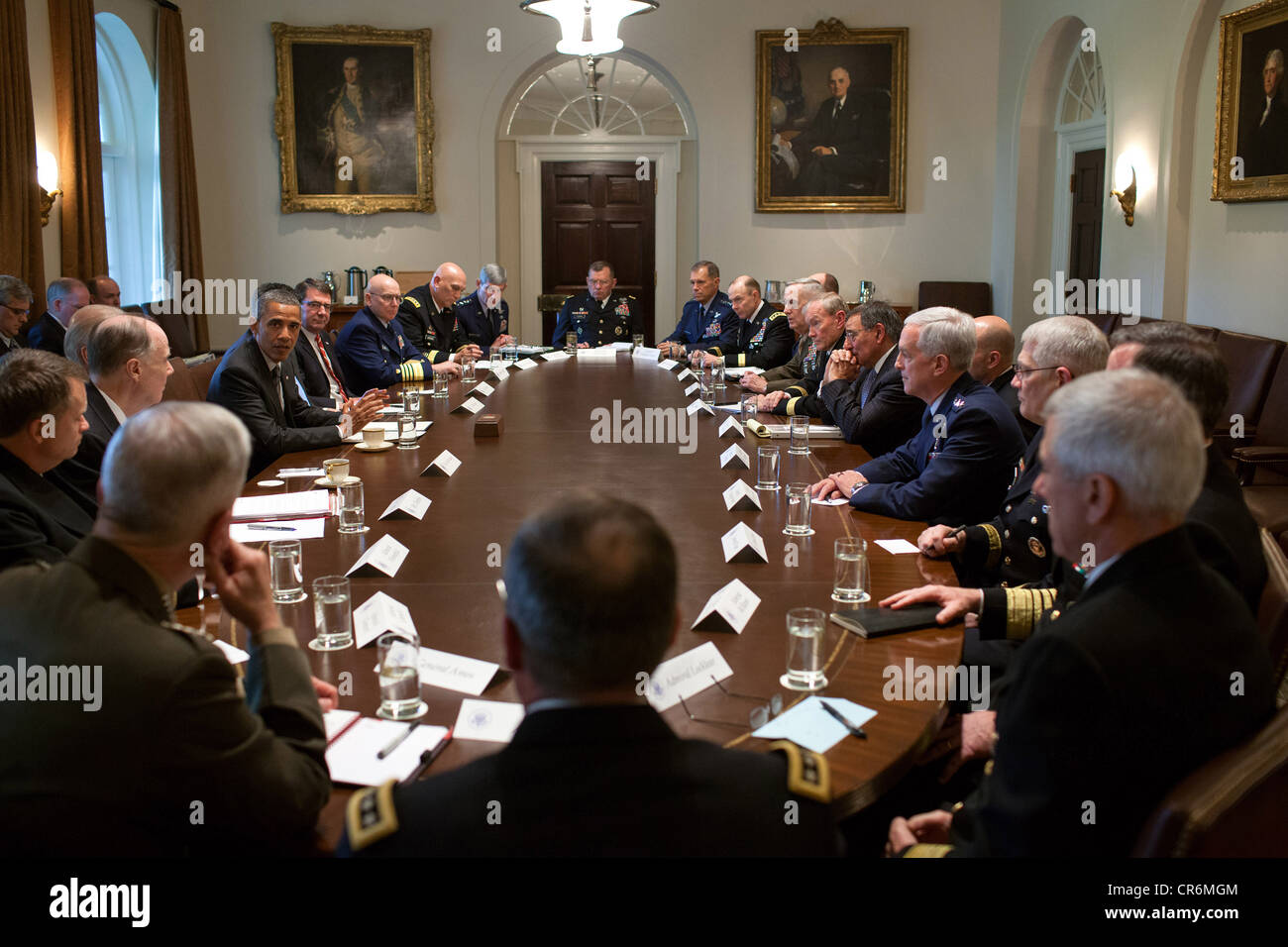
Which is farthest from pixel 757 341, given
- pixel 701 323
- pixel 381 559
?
pixel 381 559

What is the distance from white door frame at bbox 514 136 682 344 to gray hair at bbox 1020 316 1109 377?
7548mm

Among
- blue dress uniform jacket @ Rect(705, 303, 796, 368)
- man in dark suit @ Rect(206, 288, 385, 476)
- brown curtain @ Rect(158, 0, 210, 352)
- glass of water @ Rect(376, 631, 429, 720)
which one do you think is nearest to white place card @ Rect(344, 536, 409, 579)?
glass of water @ Rect(376, 631, 429, 720)

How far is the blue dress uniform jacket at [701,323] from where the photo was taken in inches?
332

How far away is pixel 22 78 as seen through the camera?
270 inches

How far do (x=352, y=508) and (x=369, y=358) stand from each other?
385 cm

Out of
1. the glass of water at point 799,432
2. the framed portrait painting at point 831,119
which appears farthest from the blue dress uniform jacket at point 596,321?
the glass of water at point 799,432

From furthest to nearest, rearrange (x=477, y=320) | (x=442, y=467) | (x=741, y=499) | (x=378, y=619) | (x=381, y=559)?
(x=477, y=320)
(x=442, y=467)
(x=741, y=499)
(x=381, y=559)
(x=378, y=619)

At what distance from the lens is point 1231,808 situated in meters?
1.43

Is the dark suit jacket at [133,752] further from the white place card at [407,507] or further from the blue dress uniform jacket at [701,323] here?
the blue dress uniform jacket at [701,323]

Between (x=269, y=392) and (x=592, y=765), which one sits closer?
(x=592, y=765)

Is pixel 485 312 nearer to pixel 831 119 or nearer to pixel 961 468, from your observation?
pixel 831 119
